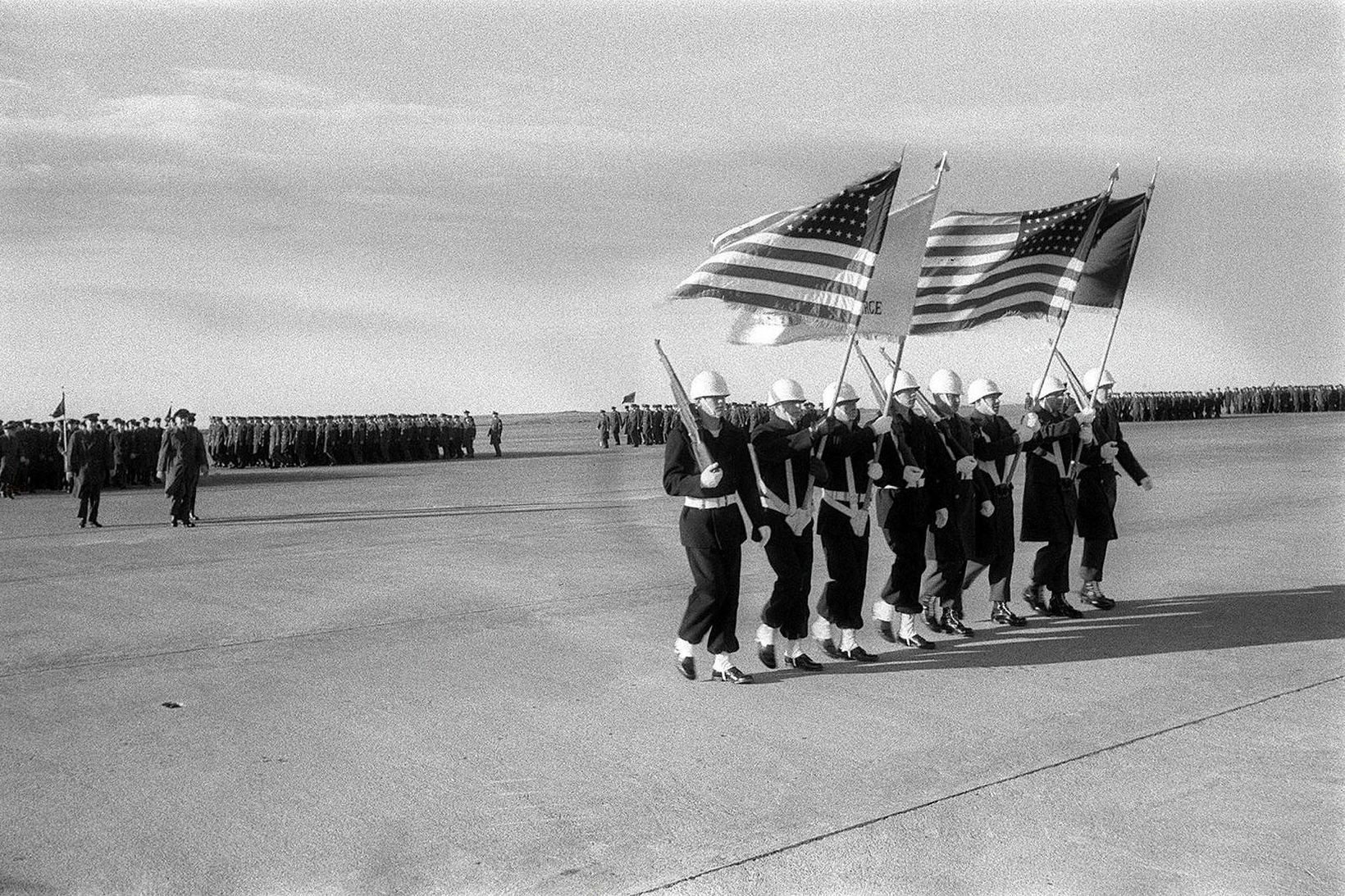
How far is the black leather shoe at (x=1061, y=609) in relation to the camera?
9.27 m

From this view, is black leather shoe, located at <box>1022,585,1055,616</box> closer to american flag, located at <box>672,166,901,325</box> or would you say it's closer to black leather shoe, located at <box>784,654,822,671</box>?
black leather shoe, located at <box>784,654,822,671</box>

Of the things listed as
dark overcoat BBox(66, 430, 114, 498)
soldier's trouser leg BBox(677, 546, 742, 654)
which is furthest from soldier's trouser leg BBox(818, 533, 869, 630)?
dark overcoat BBox(66, 430, 114, 498)

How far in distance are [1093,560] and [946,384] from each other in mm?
Result: 1922

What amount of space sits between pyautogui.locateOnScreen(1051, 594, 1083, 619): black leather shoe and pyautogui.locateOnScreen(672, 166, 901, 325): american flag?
9.49 ft

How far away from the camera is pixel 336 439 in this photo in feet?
136

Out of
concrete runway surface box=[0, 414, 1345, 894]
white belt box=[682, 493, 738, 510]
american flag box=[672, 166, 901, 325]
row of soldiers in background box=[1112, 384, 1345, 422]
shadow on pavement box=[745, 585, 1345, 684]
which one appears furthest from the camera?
row of soldiers in background box=[1112, 384, 1345, 422]

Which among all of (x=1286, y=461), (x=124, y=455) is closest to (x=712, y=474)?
(x=1286, y=461)

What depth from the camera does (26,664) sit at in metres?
7.96

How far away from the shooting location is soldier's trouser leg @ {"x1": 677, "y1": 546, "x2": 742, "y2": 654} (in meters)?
7.25

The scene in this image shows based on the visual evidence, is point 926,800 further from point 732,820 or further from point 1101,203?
point 1101,203

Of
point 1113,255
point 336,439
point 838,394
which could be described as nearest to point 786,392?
point 838,394

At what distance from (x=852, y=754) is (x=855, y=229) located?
4.35m

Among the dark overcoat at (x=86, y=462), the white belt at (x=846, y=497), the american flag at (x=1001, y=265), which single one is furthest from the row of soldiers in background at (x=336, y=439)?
the white belt at (x=846, y=497)

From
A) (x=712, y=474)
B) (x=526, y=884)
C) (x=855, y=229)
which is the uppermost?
(x=855, y=229)
